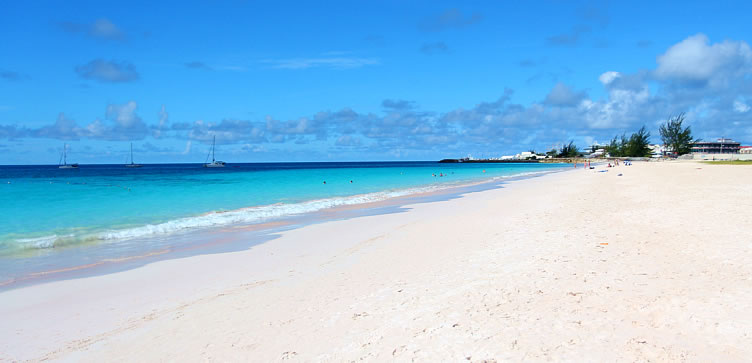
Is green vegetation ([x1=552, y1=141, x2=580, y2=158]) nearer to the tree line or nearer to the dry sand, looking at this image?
the tree line

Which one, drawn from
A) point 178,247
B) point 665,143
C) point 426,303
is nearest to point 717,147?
point 665,143

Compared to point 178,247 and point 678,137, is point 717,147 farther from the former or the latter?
point 178,247

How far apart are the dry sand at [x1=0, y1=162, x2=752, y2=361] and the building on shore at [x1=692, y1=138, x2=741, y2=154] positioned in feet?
499

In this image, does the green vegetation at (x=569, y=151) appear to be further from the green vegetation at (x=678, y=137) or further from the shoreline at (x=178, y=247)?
the shoreline at (x=178, y=247)

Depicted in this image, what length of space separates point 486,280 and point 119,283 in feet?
→ 20.5

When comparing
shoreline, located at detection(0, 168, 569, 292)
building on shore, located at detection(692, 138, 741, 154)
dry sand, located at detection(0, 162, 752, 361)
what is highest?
building on shore, located at detection(692, 138, 741, 154)

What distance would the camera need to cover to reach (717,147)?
438 feet

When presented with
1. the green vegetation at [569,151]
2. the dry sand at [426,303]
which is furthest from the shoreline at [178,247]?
the green vegetation at [569,151]

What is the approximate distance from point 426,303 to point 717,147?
6578 inches

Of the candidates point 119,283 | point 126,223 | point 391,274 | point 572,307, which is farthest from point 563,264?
point 126,223

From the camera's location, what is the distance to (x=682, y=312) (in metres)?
4.61

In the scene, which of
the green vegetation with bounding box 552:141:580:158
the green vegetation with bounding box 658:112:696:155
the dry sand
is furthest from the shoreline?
the green vegetation with bounding box 552:141:580:158

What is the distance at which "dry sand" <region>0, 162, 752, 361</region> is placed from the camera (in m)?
4.15

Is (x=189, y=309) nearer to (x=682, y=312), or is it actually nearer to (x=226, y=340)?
(x=226, y=340)
